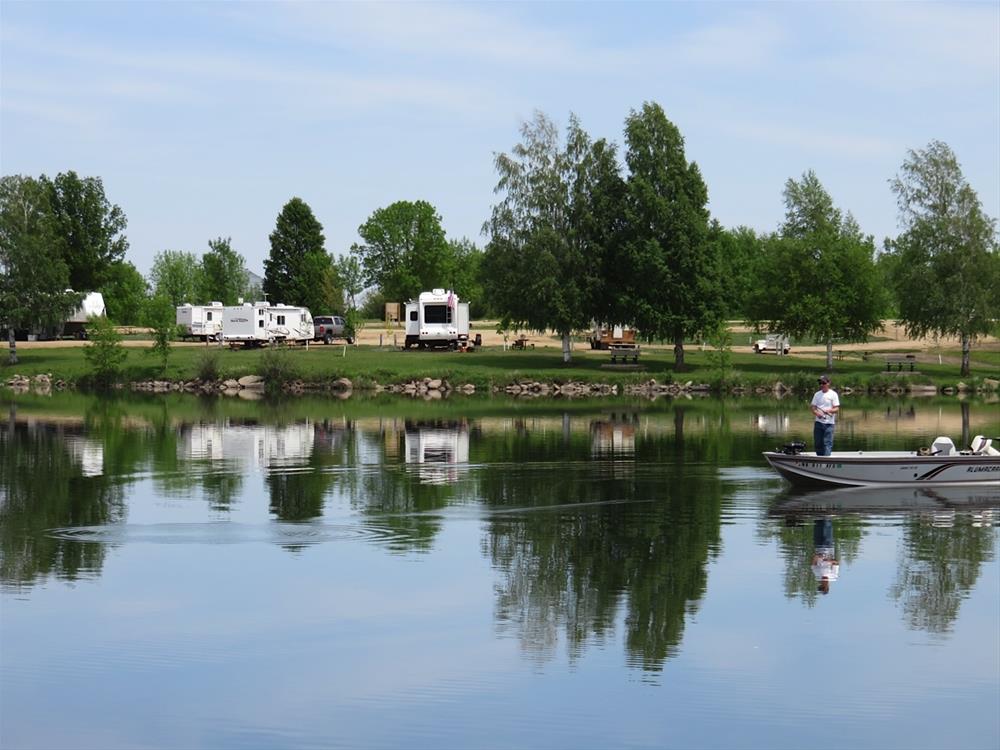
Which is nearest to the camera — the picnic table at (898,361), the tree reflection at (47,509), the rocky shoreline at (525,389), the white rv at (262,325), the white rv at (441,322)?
the tree reflection at (47,509)

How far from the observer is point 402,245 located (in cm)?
15012

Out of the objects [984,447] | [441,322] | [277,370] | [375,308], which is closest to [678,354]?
[441,322]

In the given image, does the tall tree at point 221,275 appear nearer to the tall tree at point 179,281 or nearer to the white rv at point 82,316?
the tall tree at point 179,281

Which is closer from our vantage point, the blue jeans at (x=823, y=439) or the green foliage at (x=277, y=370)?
the blue jeans at (x=823, y=439)

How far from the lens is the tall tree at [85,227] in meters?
122

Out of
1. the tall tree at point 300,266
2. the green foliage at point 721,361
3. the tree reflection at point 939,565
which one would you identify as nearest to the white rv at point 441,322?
the green foliage at point 721,361

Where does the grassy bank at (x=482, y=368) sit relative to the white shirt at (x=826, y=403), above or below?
above

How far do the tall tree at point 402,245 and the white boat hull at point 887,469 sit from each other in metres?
113

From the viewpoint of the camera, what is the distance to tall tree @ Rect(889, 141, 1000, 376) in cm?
8500

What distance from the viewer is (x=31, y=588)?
2466cm

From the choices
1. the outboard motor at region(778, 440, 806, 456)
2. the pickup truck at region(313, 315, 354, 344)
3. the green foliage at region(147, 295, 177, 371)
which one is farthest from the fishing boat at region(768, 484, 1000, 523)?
the pickup truck at region(313, 315, 354, 344)

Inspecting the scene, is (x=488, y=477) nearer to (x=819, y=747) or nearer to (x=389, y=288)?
(x=819, y=747)

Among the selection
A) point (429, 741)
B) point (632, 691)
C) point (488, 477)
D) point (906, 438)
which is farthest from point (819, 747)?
point (906, 438)

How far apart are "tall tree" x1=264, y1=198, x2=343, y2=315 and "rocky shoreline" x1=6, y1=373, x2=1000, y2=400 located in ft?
158
